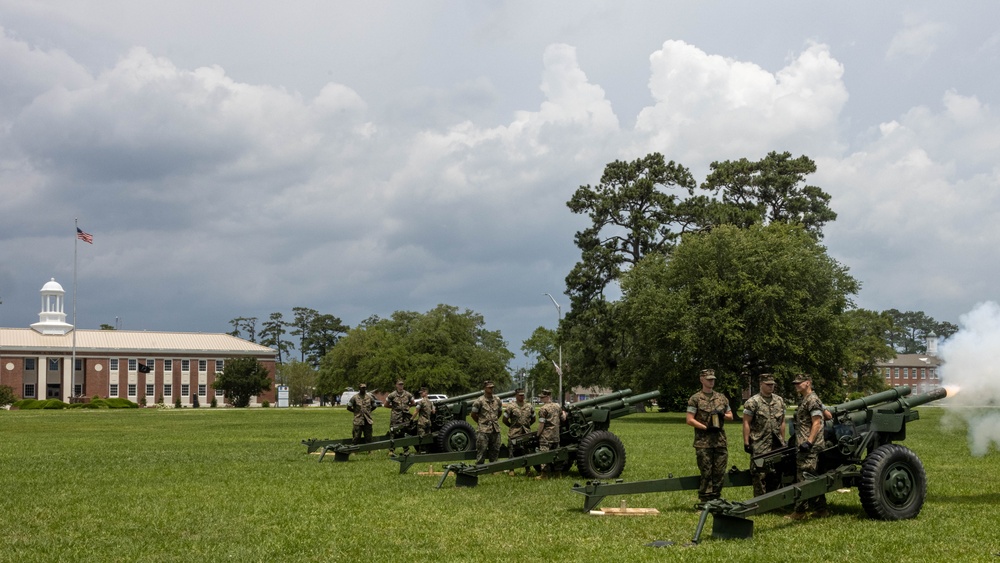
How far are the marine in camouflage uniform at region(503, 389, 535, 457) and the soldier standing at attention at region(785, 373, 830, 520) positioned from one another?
Result: 21.0 ft

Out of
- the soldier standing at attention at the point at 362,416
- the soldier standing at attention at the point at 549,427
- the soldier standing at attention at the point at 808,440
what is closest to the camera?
the soldier standing at attention at the point at 808,440

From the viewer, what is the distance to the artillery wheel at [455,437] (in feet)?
70.0

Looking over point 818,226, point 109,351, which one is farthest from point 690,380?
point 109,351

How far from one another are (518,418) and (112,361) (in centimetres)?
9736

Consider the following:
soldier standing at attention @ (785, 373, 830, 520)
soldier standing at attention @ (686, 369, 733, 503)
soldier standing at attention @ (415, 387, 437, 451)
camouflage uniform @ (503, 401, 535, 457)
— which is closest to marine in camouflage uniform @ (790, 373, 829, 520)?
soldier standing at attention @ (785, 373, 830, 520)

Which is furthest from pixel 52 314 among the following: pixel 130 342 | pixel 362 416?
pixel 362 416

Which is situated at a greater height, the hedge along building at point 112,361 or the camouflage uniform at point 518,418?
the hedge along building at point 112,361

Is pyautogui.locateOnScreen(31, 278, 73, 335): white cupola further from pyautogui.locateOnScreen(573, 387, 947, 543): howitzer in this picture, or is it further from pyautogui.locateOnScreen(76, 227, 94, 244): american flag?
pyautogui.locateOnScreen(573, 387, 947, 543): howitzer

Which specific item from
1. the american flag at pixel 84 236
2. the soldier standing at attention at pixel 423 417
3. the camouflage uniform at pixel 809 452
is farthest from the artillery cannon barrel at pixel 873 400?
the american flag at pixel 84 236

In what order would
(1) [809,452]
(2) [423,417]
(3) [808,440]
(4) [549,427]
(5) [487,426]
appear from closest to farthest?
(3) [808,440] < (1) [809,452] < (4) [549,427] < (5) [487,426] < (2) [423,417]

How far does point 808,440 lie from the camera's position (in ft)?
40.3

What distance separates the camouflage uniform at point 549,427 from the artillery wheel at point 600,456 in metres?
0.67

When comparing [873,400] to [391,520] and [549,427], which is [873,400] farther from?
[391,520]

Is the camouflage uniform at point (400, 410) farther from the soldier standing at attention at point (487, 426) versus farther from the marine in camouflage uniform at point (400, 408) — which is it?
the soldier standing at attention at point (487, 426)
